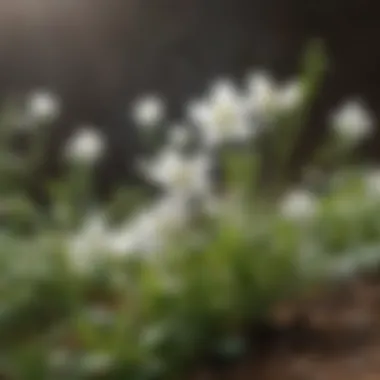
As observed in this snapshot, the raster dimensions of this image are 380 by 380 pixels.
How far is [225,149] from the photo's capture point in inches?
35.4

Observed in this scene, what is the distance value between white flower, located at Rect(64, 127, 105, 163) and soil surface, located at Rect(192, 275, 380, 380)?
300mm

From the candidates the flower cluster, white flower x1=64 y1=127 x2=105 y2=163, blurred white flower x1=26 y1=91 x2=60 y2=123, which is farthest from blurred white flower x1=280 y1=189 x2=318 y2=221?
blurred white flower x1=26 y1=91 x2=60 y2=123

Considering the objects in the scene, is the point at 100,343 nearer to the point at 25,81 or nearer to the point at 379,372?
the point at 379,372

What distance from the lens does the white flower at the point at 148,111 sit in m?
1.08

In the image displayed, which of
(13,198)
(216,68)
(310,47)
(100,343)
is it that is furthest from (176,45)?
(100,343)

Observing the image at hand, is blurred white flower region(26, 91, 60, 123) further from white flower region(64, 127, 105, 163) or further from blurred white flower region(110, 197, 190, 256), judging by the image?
blurred white flower region(110, 197, 190, 256)

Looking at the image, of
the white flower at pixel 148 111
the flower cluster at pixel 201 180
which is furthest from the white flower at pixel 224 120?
the white flower at pixel 148 111

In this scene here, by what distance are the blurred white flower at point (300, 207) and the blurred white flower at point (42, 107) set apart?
385 mm

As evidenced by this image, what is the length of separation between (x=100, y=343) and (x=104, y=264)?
0.08 metres

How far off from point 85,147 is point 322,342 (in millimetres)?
367

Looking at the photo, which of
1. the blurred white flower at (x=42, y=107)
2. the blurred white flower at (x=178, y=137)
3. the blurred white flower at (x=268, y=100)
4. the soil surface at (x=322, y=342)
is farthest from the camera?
the blurred white flower at (x=42, y=107)

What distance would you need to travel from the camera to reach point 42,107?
1143 mm

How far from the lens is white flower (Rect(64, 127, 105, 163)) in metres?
1.04

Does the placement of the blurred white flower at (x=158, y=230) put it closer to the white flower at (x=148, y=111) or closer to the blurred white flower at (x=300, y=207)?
the blurred white flower at (x=300, y=207)
